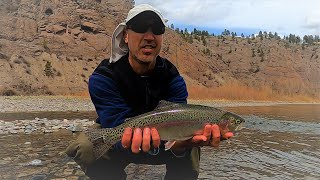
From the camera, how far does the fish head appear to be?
11.3ft

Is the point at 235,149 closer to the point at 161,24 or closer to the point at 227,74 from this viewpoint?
the point at 161,24

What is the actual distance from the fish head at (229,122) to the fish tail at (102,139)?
37.2 inches

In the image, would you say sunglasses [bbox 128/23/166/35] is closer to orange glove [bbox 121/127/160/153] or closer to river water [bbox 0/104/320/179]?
orange glove [bbox 121/127/160/153]

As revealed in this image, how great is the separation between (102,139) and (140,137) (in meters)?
0.51

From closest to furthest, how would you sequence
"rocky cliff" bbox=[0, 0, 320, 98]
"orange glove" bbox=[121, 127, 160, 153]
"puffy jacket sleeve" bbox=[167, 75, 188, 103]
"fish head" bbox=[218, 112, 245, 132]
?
1. "orange glove" bbox=[121, 127, 160, 153]
2. "fish head" bbox=[218, 112, 245, 132]
3. "puffy jacket sleeve" bbox=[167, 75, 188, 103]
4. "rocky cliff" bbox=[0, 0, 320, 98]

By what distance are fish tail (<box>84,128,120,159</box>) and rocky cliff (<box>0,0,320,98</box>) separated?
35243 millimetres

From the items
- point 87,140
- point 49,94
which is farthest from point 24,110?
point 87,140

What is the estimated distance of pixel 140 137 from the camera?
10.7 ft

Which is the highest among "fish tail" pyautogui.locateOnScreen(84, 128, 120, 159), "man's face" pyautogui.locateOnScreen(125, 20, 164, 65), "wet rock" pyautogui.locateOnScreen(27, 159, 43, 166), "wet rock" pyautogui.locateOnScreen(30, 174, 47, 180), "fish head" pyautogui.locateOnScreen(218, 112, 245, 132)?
"man's face" pyautogui.locateOnScreen(125, 20, 164, 65)

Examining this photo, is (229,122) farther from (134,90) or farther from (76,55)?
(76,55)

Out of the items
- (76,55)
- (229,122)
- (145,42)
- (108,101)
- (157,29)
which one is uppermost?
(76,55)

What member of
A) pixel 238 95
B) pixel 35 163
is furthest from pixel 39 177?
pixel 238 95

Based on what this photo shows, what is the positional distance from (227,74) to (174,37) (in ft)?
38.2

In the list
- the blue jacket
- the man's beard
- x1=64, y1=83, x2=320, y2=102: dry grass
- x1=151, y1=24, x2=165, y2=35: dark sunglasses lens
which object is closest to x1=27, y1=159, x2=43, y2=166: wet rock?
the blue jacket
